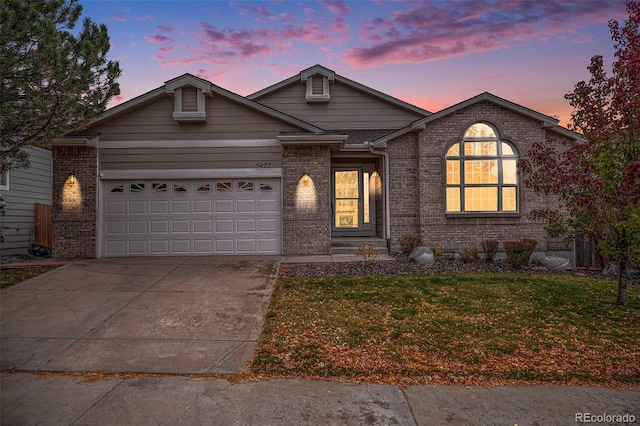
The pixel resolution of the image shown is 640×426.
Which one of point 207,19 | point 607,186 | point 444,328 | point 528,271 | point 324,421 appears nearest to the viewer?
point 324,421

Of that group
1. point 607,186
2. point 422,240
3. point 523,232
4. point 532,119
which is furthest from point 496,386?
point 532,119

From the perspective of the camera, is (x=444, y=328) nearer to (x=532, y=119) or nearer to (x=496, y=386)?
(x=496, y=386)

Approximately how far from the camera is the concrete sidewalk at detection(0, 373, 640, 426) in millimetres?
3229

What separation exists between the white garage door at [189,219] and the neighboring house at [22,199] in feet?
14.5

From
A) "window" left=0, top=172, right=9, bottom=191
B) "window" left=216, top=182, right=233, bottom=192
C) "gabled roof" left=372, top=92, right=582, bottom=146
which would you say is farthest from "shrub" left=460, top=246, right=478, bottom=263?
"window" left=0, top=172, right=9, bottom=191

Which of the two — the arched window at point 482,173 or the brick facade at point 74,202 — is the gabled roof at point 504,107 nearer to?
the arched window at point 482,173

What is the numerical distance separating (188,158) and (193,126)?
3.40 feet

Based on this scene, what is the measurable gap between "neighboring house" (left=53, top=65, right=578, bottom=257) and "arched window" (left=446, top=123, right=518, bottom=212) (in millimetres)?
33

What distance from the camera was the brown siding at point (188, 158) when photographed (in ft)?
38.0

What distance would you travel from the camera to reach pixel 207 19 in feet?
37.3

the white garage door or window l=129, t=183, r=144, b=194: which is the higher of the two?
window l=129, t=183, r=144, b=194

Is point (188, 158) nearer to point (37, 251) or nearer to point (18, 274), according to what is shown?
point (18, 274)

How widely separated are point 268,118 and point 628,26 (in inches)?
346

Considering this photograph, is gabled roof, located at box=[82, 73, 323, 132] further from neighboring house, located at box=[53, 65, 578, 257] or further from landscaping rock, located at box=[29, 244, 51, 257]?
landscaping rock, located at box=[29, 244, 51, 257]
